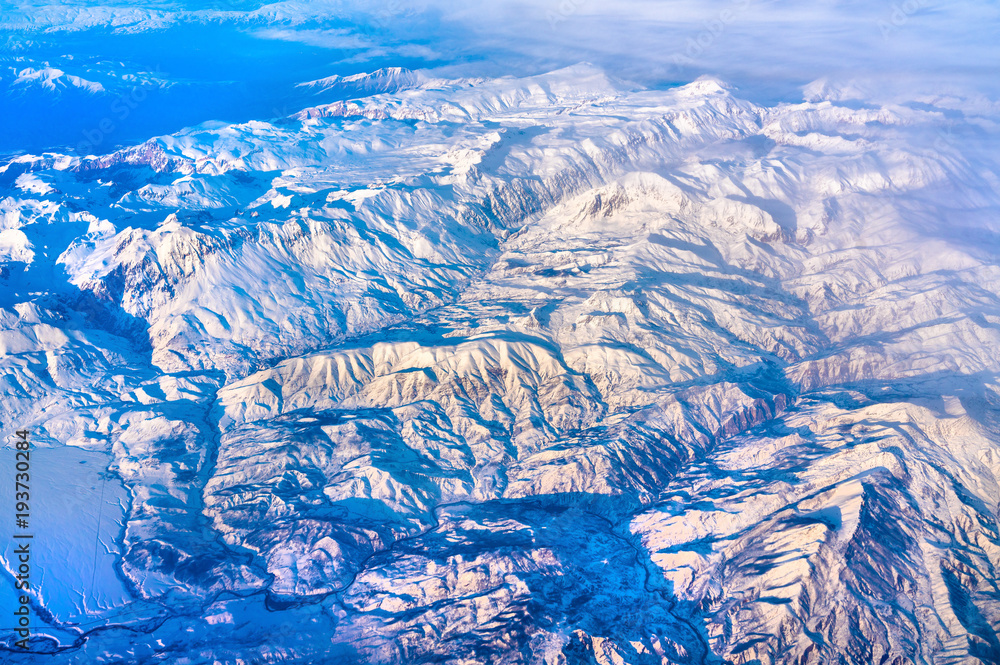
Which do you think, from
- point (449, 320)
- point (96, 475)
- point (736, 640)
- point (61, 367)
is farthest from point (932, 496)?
point (61, 367)

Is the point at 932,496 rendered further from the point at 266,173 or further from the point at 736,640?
the point at 266,173

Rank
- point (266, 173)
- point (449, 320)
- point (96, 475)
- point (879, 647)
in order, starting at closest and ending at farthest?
point (879, 647)
point (96, 475)
point (449, 320)
point (266, 173)

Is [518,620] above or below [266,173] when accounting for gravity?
below

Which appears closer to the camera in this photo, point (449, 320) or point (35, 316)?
point (35, 316)

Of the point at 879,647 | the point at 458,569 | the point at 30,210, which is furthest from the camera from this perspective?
the point at 30,210

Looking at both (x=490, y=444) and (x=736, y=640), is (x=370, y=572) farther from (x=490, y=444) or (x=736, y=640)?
(x=736, y=640)

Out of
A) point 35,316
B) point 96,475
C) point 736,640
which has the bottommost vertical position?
point 736,640
